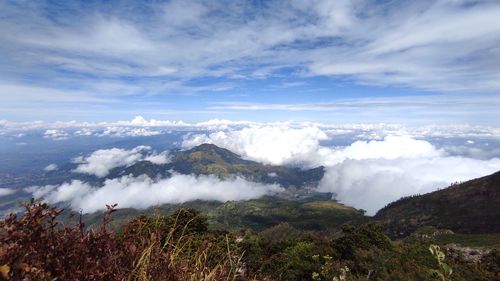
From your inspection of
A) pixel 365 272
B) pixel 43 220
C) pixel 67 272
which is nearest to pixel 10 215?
pixel 43 220

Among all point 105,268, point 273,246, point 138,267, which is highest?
point 105,268

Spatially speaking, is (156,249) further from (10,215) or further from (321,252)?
(321,252)

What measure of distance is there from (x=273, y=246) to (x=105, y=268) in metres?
64.4

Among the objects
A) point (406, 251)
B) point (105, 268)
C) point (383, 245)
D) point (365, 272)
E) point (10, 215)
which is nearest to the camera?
point (10, 215)

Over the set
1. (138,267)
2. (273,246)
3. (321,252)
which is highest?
(138,267)

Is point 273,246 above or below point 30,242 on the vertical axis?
below

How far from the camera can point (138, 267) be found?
187 inches

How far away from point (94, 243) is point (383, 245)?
62038mm

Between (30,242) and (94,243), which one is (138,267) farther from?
(30,242)

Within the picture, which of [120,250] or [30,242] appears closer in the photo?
[30,242]

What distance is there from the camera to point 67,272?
12.2 feet

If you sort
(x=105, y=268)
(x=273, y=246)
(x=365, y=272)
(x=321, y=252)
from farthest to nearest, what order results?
(x=273, y=246), (x=321, y=252), (x=365, y=272), (x=105, y=268)

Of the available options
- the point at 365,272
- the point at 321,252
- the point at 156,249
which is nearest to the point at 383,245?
the point at 321,252

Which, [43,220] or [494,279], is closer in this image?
[43,220]
